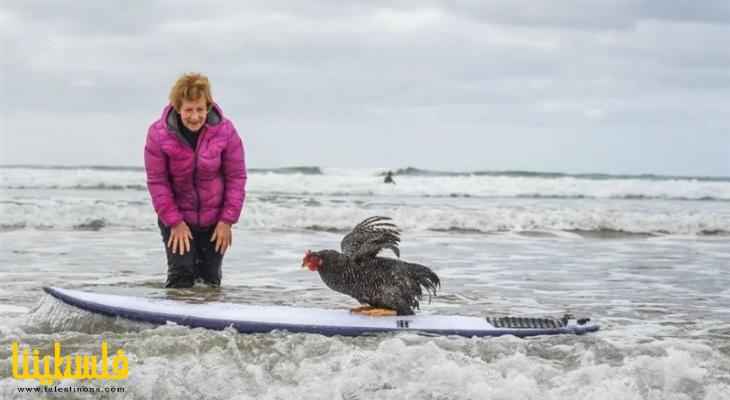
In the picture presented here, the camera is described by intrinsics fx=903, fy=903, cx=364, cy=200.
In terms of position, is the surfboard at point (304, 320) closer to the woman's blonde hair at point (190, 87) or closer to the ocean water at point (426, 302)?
the ocean water at point (426, 302)

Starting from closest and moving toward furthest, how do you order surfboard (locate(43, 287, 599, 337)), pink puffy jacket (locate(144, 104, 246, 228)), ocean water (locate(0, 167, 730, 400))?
ocean water (locate(0, 167, 730, 400)) < surfboard (locate(43, 287, 599, 337)) < pink puffy jacket (locate(144, 104, 246, 228))

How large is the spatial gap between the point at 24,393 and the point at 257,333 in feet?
6.01

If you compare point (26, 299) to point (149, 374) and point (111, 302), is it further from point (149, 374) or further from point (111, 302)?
point (149, 374)

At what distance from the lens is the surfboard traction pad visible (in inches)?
248

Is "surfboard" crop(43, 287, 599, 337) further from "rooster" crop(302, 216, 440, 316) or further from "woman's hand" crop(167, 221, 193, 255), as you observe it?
"woman's hand" crop(167, 221, 193, 255)

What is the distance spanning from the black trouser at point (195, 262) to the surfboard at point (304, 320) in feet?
2.08

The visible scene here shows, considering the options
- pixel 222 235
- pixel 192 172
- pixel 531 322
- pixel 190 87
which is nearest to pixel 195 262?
pixel 222 235

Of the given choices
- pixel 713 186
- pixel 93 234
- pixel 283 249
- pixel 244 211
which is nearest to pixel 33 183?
pixel 244 211

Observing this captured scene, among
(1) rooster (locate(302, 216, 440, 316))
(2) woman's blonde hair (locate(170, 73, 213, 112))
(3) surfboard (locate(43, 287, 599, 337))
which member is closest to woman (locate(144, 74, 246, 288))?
(2) woman's blonde hair (locate(170, 73, 213, 112))

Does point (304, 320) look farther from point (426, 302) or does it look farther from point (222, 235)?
point (426, 302)

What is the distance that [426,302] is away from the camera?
8.30m

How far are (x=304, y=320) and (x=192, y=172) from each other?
1.55 metres

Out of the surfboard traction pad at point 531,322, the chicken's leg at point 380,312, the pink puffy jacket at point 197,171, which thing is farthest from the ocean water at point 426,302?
the pink puffy jacket at point 197,171

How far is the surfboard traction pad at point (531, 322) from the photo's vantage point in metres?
6.30
